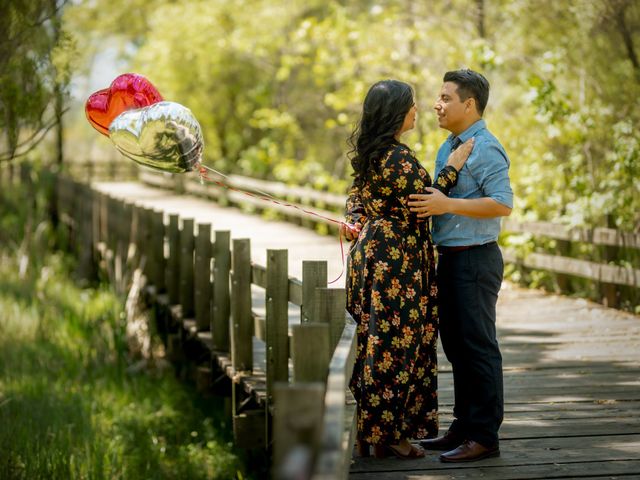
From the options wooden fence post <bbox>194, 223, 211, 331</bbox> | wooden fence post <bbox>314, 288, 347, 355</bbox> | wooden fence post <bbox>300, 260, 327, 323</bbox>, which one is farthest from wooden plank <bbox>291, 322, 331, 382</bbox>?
wooden fence post <bbox>194, 223, 211, 331</bbox>

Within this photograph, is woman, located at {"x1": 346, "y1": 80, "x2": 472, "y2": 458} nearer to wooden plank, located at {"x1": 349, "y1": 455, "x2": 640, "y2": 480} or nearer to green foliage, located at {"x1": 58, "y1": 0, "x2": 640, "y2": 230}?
wooden plank, located at {"x1": 349, "y1": 455, "x2": 640, "y2": 480}

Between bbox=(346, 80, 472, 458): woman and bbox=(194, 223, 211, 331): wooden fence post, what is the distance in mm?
3632

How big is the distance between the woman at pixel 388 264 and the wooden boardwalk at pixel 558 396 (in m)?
0.32

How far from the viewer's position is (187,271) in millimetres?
8859

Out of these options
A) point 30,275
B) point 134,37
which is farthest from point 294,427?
point 134,37

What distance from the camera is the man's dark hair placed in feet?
15.2

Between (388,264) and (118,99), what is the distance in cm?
192

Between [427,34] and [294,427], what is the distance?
1393 cm

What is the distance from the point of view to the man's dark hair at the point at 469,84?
15.2 ft

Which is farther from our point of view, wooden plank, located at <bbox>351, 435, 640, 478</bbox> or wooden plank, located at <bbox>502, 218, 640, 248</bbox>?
wooden plank, located at <bbox>502, 218, 640, 248</bbox>

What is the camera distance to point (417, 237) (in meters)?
4.59

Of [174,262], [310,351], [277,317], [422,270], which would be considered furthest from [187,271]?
[310,351]

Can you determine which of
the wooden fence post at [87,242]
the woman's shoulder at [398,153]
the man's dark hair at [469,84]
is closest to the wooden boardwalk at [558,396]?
the woman's shoulder at [398,153]

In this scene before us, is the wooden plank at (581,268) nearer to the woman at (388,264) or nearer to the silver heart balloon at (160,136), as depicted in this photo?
the woman at (388,264)
